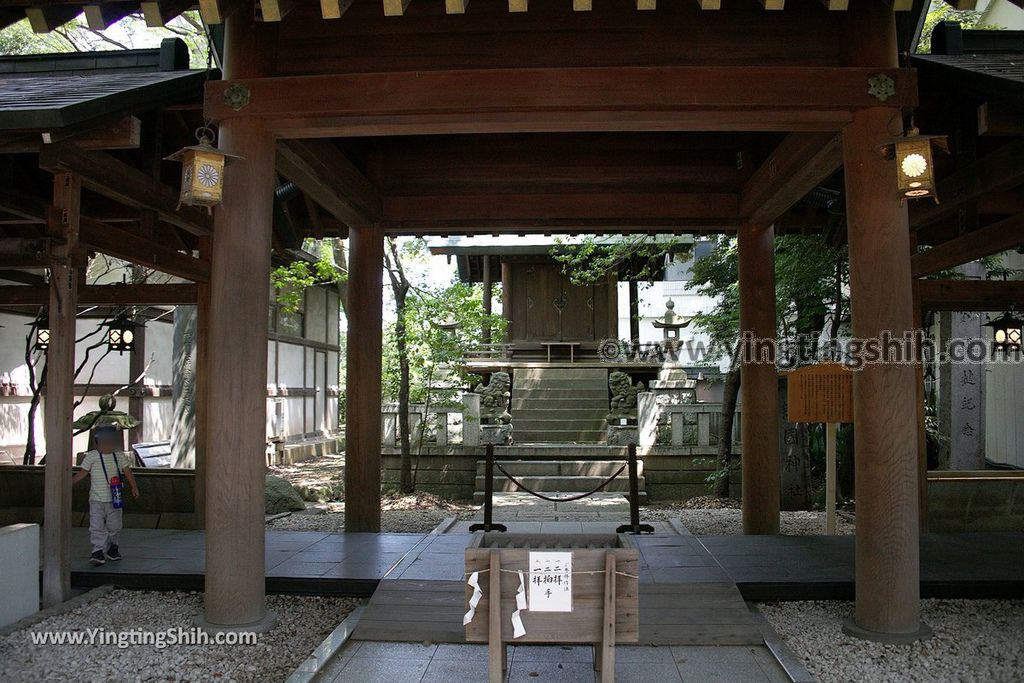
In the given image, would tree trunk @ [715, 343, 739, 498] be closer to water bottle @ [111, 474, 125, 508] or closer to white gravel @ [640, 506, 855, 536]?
white gravel @ [640, 506, 855, 536]

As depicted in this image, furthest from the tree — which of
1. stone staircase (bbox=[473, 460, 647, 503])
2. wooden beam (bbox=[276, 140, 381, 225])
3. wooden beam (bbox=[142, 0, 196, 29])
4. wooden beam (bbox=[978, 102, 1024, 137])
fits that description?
wooden beam (bbox=[978, 102, 1024, 137])

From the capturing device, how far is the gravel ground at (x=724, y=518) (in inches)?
365

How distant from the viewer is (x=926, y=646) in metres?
4.89

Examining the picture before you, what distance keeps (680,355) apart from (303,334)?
11584 mm

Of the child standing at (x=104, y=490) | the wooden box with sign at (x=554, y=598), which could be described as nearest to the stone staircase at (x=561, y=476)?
the child standing at (x=104, y=490)

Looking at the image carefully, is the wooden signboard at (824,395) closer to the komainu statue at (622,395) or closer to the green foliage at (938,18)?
the green foliage at (938,18)

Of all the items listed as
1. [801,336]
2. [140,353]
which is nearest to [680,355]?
[801,336]

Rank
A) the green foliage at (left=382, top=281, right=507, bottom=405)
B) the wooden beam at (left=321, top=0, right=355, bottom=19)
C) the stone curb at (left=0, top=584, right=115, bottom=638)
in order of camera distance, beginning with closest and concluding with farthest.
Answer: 1. the wooden beam at (left=321, top=0, right=355, bottom=19)
2. the stone curb at (left=0, top=584, right=115, bottom=638)
3. the green foliage at (left=382, top=281, right=507, bottom=405)

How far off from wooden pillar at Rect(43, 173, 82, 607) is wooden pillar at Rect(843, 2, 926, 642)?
6.23m

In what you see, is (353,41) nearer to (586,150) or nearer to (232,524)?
(586,150)

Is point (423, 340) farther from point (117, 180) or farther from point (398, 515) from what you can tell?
point (117, 180)

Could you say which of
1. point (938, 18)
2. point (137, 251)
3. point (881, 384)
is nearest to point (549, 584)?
point (881, 384)

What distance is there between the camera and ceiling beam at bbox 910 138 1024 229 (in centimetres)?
586

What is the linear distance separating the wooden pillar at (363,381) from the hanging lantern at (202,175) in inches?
129
